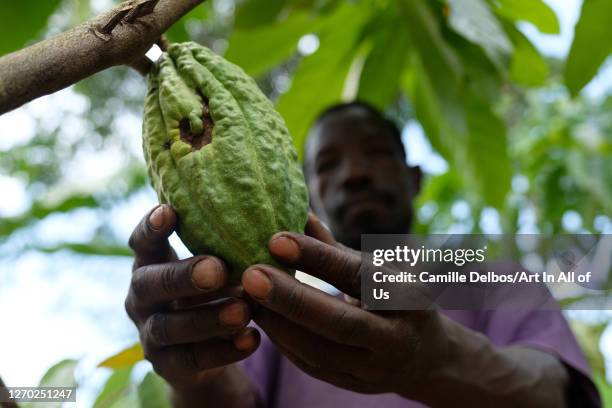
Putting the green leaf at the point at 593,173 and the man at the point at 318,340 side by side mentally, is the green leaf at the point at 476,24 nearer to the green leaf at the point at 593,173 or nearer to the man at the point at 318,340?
the man at the point at 318,340

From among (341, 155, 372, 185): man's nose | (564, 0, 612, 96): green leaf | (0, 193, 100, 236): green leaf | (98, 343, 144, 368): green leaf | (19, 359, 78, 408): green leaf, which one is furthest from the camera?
(0, 193, 100, 236): green leaf

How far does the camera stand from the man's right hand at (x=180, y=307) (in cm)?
94

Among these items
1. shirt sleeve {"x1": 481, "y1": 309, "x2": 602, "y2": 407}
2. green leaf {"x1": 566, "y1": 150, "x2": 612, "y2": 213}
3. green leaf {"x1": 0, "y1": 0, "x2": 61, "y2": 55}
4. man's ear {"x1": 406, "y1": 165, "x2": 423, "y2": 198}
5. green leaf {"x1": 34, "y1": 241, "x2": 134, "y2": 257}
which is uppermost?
green leaf {"x1": 0, "y1": 0, "x2": 61, "y2": 55}

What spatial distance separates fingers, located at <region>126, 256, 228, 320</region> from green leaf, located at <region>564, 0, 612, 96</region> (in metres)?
1.11

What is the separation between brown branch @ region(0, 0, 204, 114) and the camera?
2.34 feet

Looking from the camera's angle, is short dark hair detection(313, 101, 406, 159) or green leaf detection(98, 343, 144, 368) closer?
green leaf detection(98, 343, 144, 368)

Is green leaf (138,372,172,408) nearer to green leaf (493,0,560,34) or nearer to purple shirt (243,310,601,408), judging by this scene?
purple shirt (243,310,601,408)

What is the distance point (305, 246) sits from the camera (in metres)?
0.95

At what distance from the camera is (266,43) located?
214 centimetres

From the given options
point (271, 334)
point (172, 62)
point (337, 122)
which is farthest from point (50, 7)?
point (271, 334)

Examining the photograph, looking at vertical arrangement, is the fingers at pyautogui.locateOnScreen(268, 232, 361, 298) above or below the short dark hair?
above

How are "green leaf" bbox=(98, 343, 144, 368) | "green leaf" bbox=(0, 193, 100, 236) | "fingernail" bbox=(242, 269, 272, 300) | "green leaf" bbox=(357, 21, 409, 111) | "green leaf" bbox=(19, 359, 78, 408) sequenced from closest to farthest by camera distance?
"fingernail" bbox=(242, 269, 272, 300) → "green leaf" bbox=(19, 359, 78, 408) → "green leaf" bbox=(98, 343, 144, 368) → "green leaf" bbox=(357, 21, 409, 111) → "green leaf" bbox=(0, 193, 100, 236)

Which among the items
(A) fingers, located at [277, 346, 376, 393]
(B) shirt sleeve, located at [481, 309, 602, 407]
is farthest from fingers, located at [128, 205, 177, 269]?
(B) shirt sleeve, located at [481, 309, 602, 407]

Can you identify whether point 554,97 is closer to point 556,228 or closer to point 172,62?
point 556,228
